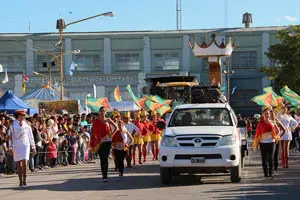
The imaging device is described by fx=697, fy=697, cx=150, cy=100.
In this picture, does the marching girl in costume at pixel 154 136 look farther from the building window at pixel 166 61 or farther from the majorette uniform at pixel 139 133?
the building window at pixel 166 61

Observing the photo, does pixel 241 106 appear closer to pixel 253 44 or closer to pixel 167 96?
pixel 253 44

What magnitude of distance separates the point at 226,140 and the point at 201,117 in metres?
1.58

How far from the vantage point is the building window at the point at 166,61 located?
6969 cm

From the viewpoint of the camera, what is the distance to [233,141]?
15719 millimetres

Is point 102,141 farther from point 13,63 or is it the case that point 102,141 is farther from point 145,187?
point 13,63

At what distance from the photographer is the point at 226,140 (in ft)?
51.4

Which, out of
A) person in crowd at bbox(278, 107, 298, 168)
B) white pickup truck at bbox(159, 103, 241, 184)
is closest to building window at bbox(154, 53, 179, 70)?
person in crowd at bbox(278, 107, 298, 168)

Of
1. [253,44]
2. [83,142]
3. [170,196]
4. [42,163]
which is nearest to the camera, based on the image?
[170,196]

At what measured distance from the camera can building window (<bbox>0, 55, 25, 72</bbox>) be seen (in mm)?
69438

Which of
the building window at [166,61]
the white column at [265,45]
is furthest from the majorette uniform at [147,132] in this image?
the white column at [265,45]

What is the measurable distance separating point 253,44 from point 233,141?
2153 inches

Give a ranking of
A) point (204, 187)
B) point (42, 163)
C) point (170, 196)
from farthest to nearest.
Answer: point (42, 163)
point (204, 187)
point (170, 196)

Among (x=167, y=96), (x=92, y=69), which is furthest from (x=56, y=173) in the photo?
(x=92, y=69)

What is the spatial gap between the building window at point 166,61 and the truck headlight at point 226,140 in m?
54.0
